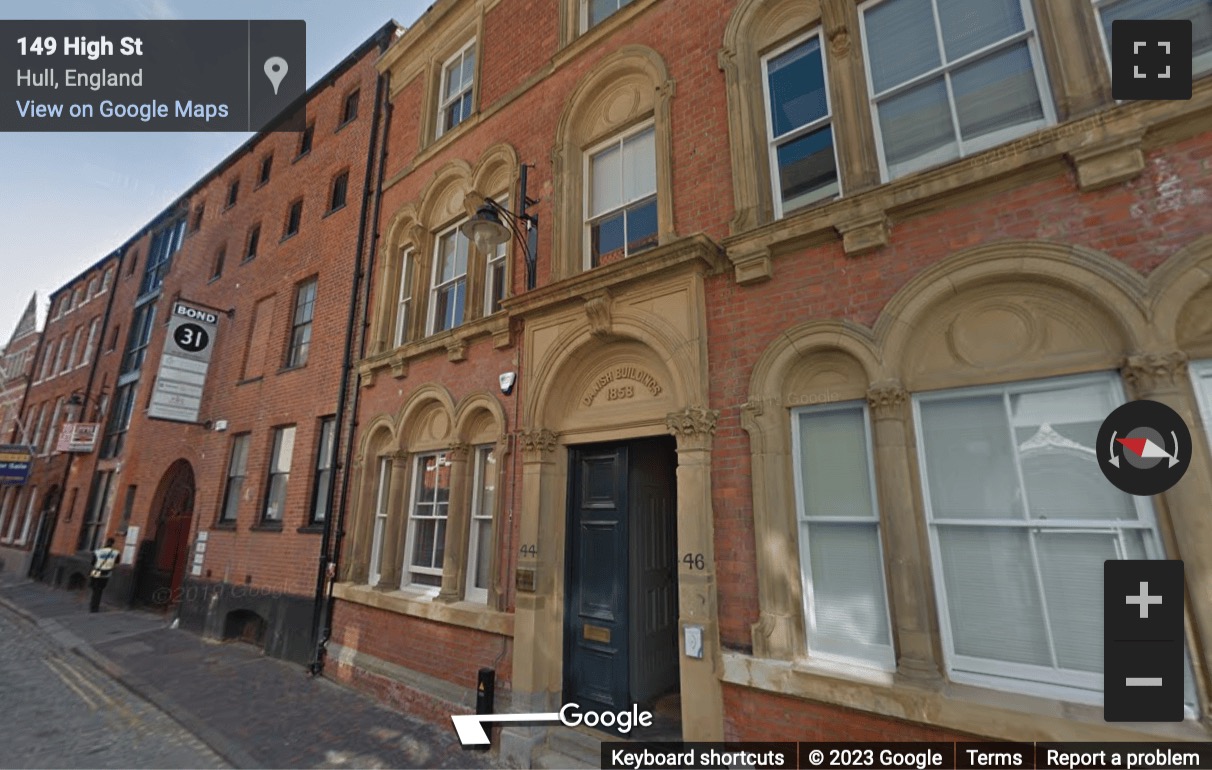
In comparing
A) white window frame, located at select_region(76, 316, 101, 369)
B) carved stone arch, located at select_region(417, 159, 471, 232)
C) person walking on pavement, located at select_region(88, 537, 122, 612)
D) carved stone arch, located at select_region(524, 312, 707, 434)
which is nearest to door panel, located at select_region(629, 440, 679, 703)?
carved stone arch, located at select_region(524, 312, 707, 434)

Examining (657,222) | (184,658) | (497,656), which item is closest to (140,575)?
(184,658)

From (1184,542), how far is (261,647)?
41.7 feet

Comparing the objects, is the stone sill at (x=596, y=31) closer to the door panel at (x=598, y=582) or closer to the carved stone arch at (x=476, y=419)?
the carved stone arch at (x=476, y=419)

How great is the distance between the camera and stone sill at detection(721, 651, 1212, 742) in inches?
113

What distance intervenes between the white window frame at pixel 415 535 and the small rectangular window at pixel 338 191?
23.9 feet

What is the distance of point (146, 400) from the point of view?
620 inches

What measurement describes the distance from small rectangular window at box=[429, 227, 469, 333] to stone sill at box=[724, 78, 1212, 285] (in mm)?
4938

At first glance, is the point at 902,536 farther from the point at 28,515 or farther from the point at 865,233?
the point at 28,515

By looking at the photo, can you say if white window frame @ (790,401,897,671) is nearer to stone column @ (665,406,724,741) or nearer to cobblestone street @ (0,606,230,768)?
stone column @ (665,406,724,741)

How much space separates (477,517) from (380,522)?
8.22 ft

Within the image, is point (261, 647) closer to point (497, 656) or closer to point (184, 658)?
point (184, 658)

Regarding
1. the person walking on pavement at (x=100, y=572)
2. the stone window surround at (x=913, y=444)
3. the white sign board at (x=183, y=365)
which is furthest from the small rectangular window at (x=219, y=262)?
the stone window surround at (x=913, y=444)

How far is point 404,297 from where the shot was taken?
931 cm

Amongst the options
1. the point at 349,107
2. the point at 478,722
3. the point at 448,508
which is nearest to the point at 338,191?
the point at 349,107
